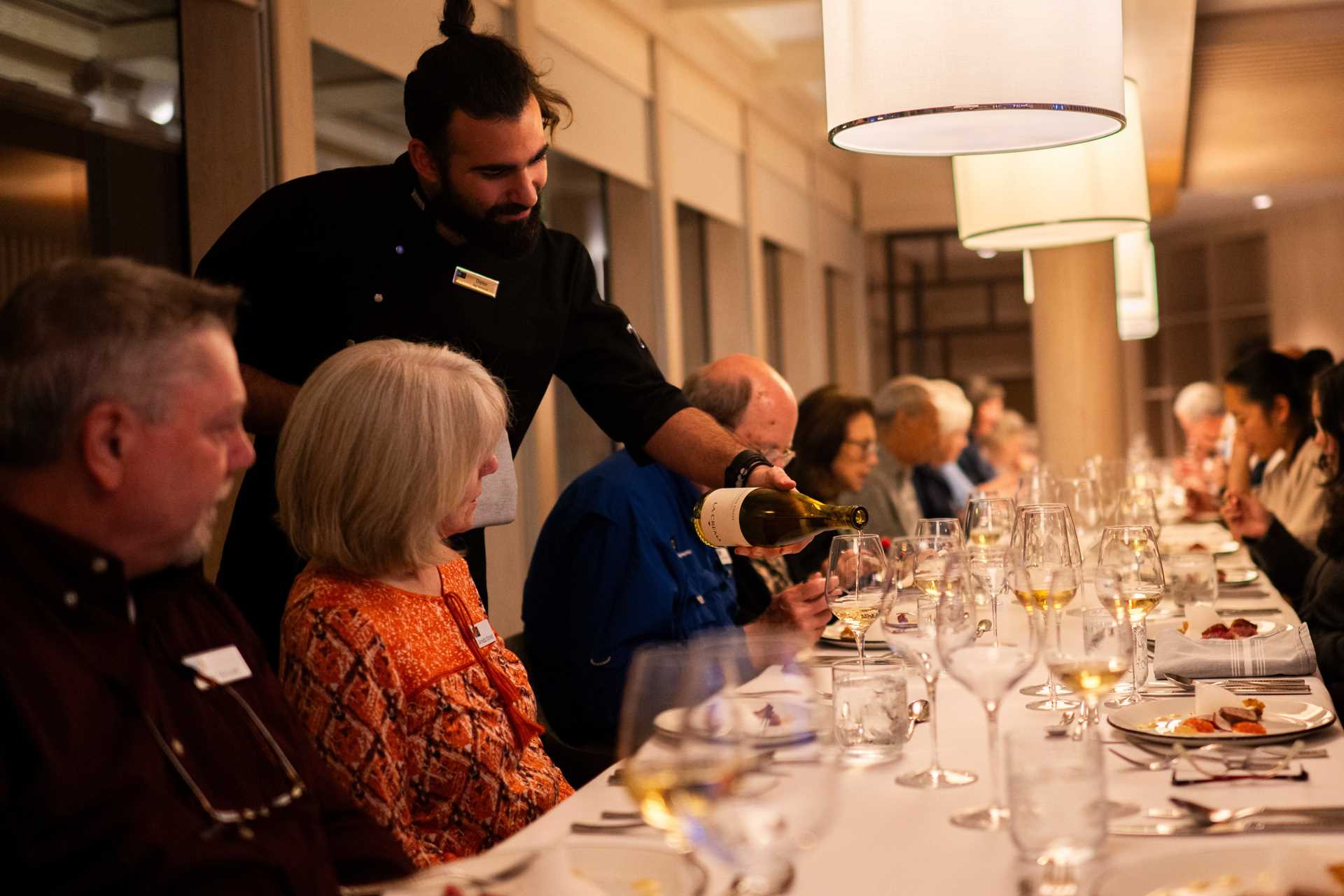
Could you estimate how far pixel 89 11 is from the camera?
3.00 metres

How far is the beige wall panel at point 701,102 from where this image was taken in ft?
22.9

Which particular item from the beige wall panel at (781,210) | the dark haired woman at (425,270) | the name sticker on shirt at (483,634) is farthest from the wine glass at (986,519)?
the beige wall panel at (781,210)

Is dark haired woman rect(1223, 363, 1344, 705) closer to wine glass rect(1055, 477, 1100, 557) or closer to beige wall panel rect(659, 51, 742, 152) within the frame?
wine glass rect(1055, 477, 1100, 557)

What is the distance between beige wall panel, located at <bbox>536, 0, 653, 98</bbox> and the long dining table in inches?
164

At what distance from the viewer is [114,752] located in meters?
1.20

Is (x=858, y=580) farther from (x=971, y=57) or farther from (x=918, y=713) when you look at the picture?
(x=971, y=57)

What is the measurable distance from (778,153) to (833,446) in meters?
Answer: 5.59

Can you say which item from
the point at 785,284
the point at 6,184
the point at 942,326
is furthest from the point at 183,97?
the point at 942,326

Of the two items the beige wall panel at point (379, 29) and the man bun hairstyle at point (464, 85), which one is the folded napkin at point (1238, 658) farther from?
the beige wall panel at point (379, 29)

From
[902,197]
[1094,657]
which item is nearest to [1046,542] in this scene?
[1094,657]

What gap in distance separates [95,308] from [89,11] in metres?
2.13

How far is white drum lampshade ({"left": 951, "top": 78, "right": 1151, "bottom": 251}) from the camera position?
338 centimetres

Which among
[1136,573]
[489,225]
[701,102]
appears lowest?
[1136,573]

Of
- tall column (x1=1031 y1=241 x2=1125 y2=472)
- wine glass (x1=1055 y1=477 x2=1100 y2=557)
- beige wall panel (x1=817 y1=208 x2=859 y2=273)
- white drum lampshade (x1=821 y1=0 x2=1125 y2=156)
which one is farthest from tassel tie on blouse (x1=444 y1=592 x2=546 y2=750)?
beige wall panel (x1=817 y1=208 x2=859 y2=273)
